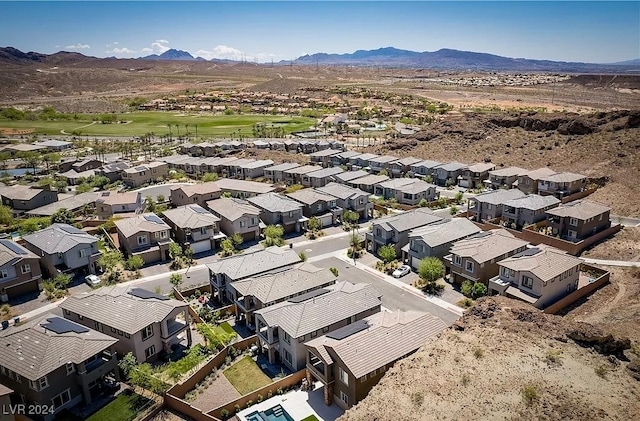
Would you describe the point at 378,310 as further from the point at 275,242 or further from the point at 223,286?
the point at 275,242

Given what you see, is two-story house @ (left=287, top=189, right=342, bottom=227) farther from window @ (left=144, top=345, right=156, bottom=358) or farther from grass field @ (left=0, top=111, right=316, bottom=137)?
grass field @ (left=0, top=111, right=316, bottom=137)

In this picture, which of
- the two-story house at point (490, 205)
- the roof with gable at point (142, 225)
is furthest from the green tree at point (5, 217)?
the two-story house at point (490, 205)

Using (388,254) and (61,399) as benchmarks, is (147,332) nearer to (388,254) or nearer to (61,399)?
(61,399)

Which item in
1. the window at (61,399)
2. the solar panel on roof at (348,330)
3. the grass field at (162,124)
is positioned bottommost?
the window at (61,399)

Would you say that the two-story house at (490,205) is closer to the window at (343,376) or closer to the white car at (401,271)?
the white car at (401,271)

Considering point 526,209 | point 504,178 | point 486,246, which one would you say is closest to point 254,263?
point 486,246
